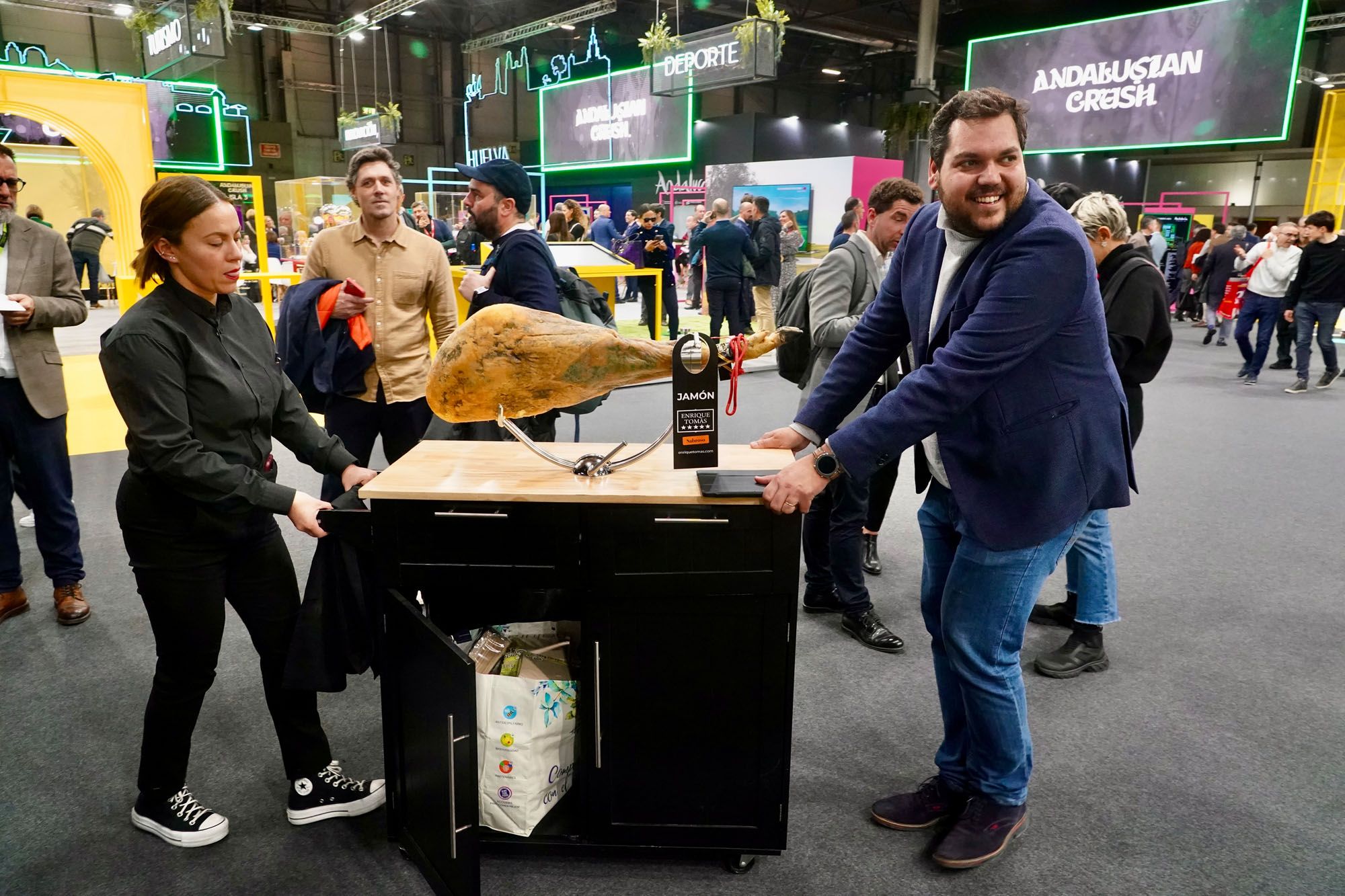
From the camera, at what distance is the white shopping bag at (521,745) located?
180 centimetres

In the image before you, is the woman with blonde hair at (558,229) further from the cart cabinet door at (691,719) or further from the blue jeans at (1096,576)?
the cart cabinet door at (691,719)

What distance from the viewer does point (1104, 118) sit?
7367 mm

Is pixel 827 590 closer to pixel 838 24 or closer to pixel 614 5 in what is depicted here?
pixel 614 5

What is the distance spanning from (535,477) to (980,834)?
48.4 inches

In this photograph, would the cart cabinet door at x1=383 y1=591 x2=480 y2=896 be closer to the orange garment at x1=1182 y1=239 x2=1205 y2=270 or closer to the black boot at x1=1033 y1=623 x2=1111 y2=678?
the black boot at x1=1033 y1=623 x2=1111 y2=678

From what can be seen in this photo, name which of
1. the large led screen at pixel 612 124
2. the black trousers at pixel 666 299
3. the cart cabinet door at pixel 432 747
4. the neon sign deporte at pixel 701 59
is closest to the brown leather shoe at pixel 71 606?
the cart cabinet door at pixel 432 747

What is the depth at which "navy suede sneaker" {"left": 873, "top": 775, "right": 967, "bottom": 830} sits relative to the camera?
6.73 ft

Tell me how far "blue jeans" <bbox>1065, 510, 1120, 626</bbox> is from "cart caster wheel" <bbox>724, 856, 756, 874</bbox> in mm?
1511

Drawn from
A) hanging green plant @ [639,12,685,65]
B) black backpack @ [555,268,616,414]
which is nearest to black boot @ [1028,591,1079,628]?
black backpack @ [555,268,616,414]

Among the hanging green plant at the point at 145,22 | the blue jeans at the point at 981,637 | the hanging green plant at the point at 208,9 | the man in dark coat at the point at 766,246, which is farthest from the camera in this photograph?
the man in dark coat at the point at 766,246

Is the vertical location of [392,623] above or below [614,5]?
below

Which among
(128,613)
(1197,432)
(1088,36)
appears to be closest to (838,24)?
(1088,36)

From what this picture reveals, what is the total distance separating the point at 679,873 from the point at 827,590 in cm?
147

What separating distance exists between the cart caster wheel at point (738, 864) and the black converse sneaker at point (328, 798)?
821 millimetres
